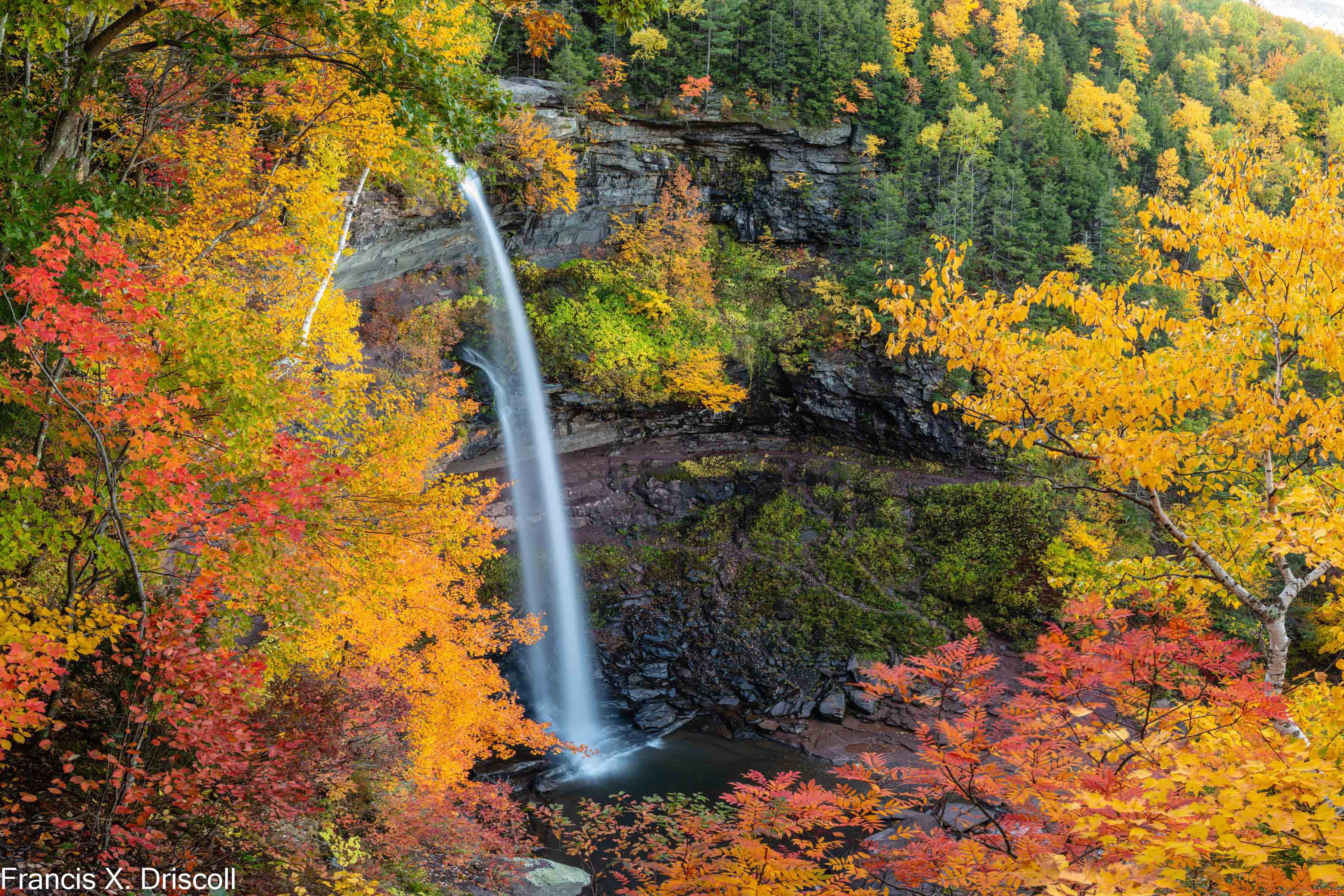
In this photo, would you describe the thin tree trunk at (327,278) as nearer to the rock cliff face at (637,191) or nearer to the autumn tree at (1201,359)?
the rock cliff face at (637,191)

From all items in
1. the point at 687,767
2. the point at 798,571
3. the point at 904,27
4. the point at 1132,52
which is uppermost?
the point at 1132,52

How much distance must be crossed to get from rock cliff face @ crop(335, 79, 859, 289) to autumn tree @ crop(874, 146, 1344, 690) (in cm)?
1647

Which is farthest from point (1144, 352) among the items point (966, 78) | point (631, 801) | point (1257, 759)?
point (966, 78)

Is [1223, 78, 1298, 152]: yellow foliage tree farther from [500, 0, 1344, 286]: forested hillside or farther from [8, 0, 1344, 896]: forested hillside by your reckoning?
[8, 0, 1344, 896]: forested hillside

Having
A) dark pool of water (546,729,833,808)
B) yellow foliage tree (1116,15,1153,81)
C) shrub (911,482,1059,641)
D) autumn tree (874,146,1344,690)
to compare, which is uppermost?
yellow foliage tree (1116,15,1153,81)

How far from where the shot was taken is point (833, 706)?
1731 centimetres

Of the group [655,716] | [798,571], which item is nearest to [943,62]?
[798,571]

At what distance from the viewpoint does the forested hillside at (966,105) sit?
2541 cm

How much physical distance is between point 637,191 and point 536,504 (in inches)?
464

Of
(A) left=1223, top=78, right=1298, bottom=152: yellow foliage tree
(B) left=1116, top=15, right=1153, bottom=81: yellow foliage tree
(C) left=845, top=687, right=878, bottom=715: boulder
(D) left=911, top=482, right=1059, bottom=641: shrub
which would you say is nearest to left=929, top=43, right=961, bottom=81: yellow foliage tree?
(B) left=1116, top=15, right=1153, bottom=81: yellow foliage tree

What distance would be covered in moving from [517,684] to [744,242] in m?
18.3

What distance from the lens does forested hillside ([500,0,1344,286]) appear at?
83.4ft

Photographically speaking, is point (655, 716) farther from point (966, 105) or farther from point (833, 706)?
point (966, 105)

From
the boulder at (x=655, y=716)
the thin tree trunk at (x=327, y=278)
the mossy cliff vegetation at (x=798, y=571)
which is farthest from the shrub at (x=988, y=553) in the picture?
the thin tree trunk at (x=327, y=278)
